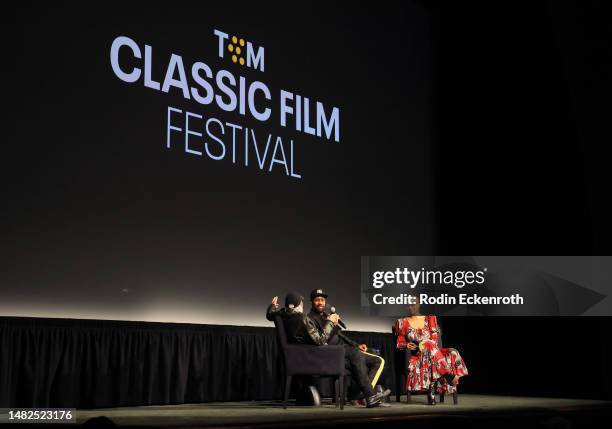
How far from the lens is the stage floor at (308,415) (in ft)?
15.2

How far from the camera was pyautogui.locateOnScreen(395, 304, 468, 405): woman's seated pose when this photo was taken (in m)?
6.84

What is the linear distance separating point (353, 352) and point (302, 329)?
1.68 ft

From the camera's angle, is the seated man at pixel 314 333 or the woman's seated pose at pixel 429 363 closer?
the seated man at pixel 314 333

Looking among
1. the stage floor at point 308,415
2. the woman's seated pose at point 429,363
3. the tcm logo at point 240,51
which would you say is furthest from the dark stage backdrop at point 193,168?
the woman's seated pose at point 429,363

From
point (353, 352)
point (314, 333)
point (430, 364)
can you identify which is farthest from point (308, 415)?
point (430, 364)

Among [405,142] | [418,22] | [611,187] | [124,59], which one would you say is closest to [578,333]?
[611,187]

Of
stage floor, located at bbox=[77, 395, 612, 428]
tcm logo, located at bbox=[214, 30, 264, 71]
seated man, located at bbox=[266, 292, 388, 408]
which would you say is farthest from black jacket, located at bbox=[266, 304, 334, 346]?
tcm logo, located at bbox=[214, 30, 264, 71]

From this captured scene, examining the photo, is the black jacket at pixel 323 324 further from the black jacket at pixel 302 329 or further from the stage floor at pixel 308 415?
the stage floor at pixel 308 415

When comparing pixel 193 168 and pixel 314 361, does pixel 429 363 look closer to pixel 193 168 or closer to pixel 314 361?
pixel 314 361

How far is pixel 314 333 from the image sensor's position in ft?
20.0

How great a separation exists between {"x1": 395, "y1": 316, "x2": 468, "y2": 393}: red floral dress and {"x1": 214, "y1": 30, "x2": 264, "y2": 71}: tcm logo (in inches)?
119

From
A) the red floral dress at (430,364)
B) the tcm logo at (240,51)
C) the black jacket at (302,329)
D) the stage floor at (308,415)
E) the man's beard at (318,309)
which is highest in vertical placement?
the tcm logo at (240,51)

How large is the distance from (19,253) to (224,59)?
2.73m

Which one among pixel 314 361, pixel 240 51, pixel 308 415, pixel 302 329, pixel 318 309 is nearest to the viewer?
pixel 308 415
